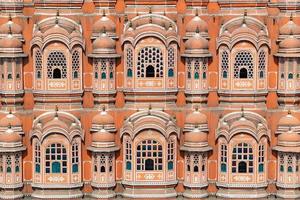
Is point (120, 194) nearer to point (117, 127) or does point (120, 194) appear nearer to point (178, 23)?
point (117, 127)

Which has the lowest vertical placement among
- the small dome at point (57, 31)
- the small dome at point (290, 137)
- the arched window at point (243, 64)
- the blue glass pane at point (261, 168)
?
the blue glass pane at point (261, 168)

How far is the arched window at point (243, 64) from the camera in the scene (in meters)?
47.3

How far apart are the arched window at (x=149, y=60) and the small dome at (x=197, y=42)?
1.59 metres

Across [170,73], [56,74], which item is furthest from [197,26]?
[56,74]

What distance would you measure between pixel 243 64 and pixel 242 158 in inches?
190

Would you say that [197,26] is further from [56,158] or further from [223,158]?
[56,158]

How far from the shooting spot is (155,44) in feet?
154

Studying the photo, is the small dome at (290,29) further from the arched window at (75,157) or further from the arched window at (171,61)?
the arched window at (75,157)

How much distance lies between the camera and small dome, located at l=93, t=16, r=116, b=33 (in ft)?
155

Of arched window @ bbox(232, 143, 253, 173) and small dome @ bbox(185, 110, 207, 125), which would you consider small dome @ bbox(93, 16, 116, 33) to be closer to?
small dome @ bbox(185, 110, 207, 125)

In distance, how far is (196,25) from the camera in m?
47.4

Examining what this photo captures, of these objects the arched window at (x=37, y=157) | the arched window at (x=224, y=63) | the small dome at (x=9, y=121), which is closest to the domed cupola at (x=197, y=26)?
the arched window at (x=224, y=63)

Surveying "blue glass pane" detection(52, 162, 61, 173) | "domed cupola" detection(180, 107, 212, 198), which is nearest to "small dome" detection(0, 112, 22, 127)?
"blue glass pane" detection(52, 162, 61, 173)

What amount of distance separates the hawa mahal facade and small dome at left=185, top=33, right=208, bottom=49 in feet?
0.34
